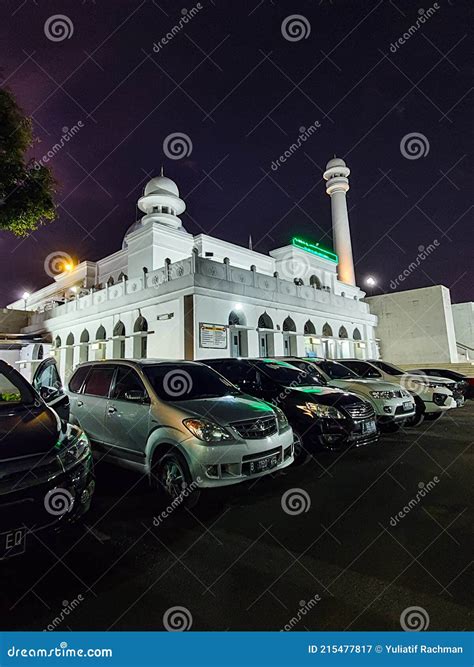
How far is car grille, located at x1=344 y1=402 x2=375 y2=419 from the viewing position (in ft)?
21.4

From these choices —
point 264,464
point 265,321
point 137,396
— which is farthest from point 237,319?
point 264,464

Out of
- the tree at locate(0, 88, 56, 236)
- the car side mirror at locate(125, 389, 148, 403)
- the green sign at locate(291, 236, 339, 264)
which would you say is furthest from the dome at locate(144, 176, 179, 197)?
the car side mirror at locate(125, 389, 148, 403)

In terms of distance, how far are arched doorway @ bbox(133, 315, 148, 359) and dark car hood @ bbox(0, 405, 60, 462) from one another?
49.6 feet

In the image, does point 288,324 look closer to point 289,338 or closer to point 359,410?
point 289,338

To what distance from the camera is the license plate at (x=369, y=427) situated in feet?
21.5

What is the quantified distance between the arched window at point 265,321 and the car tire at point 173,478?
15.3m

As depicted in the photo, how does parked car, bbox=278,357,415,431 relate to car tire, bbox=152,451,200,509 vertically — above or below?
above

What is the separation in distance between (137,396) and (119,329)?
16.1 metres

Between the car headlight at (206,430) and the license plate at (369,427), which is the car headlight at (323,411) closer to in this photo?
the license plate at (369,427)

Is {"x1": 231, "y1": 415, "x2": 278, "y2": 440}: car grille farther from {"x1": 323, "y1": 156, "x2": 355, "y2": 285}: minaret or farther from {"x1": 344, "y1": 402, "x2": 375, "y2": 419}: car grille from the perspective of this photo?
{"x1": 323, "y1": 156, "x2": 355, "y2": 285}: minaret

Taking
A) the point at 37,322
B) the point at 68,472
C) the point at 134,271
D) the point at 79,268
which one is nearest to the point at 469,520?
the point at 68,472

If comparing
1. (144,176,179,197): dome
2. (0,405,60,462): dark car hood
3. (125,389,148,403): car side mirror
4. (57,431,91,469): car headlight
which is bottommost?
(57,431,91,469): car headlight

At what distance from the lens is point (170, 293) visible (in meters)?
17.3

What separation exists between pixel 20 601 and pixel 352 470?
4.59 m
